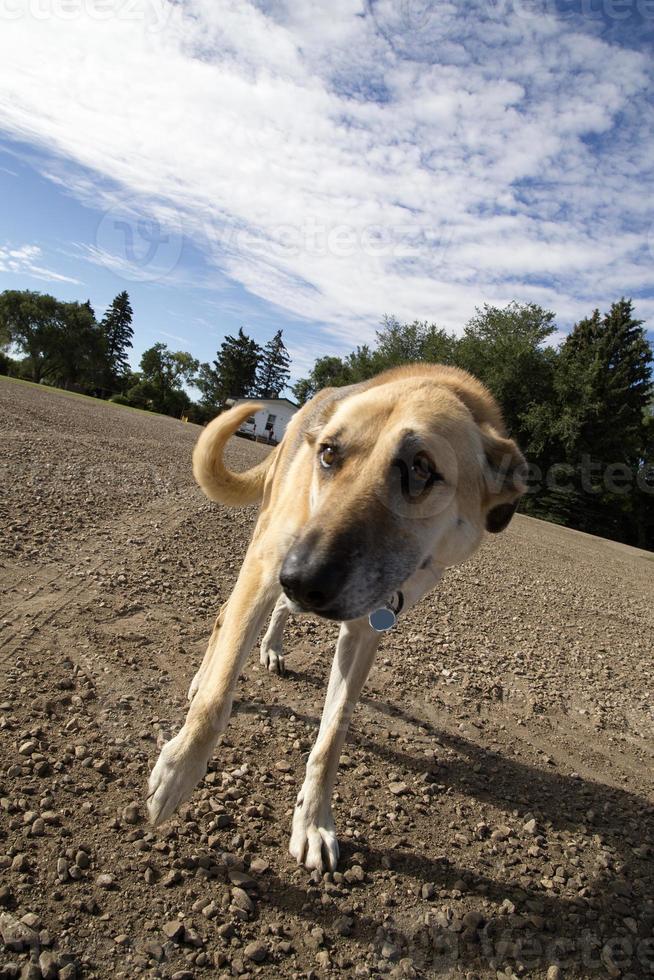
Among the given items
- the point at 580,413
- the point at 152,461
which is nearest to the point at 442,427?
the point at 152,461

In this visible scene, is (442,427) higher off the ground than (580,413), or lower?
lower

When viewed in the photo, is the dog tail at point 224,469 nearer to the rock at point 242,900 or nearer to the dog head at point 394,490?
the dog head at point 394,490

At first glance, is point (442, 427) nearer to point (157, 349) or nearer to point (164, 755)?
point (164, 755)

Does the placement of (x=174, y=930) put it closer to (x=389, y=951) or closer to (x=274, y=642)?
(x=389, y=951)

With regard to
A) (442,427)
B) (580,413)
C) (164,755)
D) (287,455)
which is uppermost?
(580,413)

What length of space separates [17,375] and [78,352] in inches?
360

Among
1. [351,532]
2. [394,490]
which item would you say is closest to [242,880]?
[351,532]

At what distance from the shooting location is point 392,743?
4188 millimetres

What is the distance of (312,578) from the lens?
2262 mm

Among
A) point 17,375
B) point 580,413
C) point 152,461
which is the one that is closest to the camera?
point 152,461

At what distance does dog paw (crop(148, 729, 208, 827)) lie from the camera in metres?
2.66

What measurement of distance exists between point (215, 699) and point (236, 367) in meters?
86.8

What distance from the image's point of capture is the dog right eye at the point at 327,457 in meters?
2.94

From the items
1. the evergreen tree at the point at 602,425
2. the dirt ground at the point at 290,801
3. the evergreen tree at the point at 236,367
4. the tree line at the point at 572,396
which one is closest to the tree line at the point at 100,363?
the evergreen tree at the point at 236,367
